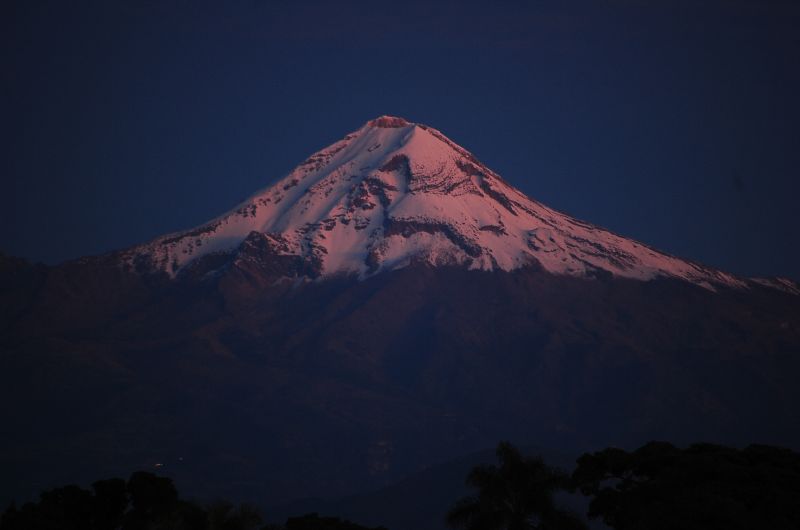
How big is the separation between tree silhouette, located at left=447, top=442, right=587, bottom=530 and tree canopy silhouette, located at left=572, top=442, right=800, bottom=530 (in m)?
1.39

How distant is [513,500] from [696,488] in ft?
20.2

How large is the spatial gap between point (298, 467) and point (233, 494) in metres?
16.3

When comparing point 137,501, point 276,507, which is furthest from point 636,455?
point 276,507

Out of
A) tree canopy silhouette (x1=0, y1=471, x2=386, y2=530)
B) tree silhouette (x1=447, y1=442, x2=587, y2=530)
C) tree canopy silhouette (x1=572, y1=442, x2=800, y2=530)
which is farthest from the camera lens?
tree silhouette (x1=447, y1=442, x2=587, y2=530)

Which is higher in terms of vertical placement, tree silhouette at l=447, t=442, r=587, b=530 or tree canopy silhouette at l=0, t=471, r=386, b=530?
tree silhouette at l=447, t=442, r=587, b=530

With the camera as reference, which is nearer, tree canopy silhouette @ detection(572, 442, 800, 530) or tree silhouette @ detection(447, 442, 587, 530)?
tree canopy silhouette @ detection(572, 442, 800, 530)

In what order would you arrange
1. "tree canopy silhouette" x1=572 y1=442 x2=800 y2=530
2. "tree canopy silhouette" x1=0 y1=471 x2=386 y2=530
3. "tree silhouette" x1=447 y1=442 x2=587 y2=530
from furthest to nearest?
"tree silhouette" x1=447 y1=442 x2=587 y2=530 < "tree canopy silhouette" x1=0 y1=471 x2=386 y2=530 < "tree canopy silhouette" x1=572 y1=442 x2=800 y2=530

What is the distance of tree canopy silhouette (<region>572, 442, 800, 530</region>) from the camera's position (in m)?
45.3

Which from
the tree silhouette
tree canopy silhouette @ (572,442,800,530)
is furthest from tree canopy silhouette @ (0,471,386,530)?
tree canopy silhouette @ (572,442,800,530)

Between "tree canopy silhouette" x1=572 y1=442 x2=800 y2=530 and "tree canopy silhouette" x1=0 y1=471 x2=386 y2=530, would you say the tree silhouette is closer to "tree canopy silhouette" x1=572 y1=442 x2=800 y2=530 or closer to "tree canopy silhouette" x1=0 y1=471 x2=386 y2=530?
"tree canopy silhouette" x1=572 y1=442 x2=800 y2=530

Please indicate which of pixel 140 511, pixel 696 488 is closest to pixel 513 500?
pixel 696 488

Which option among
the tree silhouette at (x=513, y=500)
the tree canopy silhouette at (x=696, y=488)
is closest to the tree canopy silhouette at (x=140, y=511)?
the tree silhouette at (x=513, y=500)

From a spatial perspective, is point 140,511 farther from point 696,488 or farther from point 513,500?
point 696,488

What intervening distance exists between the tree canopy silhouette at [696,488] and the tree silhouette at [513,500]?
1391mm
